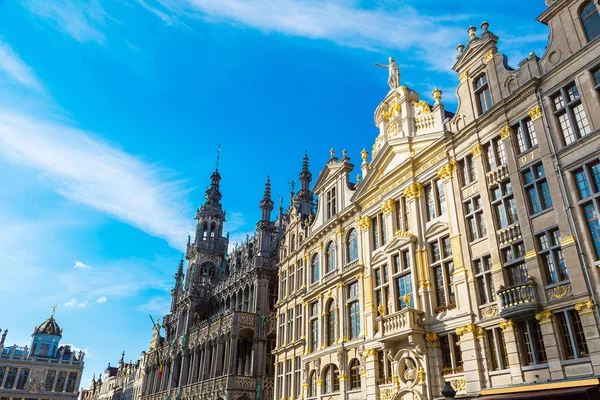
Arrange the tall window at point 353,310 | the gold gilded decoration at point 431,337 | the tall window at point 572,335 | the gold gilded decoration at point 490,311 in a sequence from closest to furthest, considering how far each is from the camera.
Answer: the tall window at point 572,335 < the gold gilded decoration at point 490,311 < the gold gilded decoration at point 431,337 < the tall window at point 353,310

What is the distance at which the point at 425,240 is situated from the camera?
2819 centimetres

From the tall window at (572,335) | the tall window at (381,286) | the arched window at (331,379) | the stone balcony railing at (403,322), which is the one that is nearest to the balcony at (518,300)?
the tall window at (572,335)

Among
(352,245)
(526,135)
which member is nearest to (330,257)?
(352,245)

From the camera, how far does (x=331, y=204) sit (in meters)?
40.1

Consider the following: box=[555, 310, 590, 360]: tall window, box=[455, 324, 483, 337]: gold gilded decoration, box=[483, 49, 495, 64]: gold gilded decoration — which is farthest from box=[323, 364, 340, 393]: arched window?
box=[483, 49, 495, 64]: gold gilded decoration

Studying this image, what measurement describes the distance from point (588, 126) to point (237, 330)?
36.4 metres

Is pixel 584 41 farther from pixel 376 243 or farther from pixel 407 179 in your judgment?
pixel 376 243

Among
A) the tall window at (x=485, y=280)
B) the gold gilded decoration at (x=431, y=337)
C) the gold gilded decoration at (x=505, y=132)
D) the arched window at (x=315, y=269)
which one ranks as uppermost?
the gold gilded decoration at (x=505, y=132)

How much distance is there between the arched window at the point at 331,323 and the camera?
35.1 meters

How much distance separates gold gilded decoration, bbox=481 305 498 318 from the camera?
22531mm

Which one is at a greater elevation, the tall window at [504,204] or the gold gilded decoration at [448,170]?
the gold gilded decoration at [448,170]

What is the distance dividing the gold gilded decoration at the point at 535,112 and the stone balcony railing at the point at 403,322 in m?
11.9

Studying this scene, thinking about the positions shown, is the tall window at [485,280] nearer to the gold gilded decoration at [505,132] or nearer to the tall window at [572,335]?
the tall window at [572,335]

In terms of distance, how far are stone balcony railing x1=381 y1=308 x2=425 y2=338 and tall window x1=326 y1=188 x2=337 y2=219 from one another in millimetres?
13491
